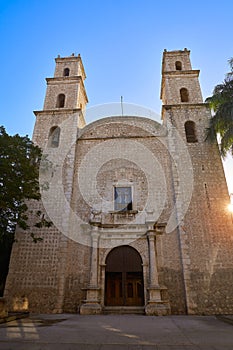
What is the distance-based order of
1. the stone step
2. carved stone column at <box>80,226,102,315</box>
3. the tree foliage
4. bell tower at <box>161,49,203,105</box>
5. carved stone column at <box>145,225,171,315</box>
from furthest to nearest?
bell tower at <box>161,49,203,105</box>
the stone step
carved stone column at <box>80,226,102,315</box>
carved stone column at <box>145,225,171,315</box>
the tree foliage

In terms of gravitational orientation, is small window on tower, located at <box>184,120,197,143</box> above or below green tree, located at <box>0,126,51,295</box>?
above

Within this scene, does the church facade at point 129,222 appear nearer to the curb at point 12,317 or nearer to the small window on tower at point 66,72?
the curb at point 12,317

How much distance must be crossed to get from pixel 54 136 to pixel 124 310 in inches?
401

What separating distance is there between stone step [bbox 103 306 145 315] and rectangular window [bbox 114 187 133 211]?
4269 mm

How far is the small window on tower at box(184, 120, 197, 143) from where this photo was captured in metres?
13.2

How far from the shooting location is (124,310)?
9156 mm

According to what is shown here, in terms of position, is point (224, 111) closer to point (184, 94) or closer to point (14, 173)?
point (184, 94)

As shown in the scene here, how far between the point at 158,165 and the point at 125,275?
228 inches

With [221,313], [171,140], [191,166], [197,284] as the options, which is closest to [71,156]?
[171,140]

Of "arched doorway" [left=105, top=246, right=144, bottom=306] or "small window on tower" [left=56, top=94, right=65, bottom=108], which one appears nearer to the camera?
"arched doorway" [left=105, top=246, right=144, bottom=306]

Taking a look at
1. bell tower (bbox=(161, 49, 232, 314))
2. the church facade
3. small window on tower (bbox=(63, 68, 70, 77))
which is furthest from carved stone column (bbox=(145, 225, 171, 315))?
small window on tower (bbox=(63, 68, 70, 77))

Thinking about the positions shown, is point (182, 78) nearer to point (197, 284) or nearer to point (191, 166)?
point (191, 166)

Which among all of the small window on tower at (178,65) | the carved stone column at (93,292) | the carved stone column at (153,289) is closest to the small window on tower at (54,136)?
the carved stone column at (93,292)

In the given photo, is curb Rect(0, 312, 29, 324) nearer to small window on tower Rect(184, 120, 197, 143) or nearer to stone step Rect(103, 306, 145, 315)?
stone step Rect(103, 306, 145, 315)
